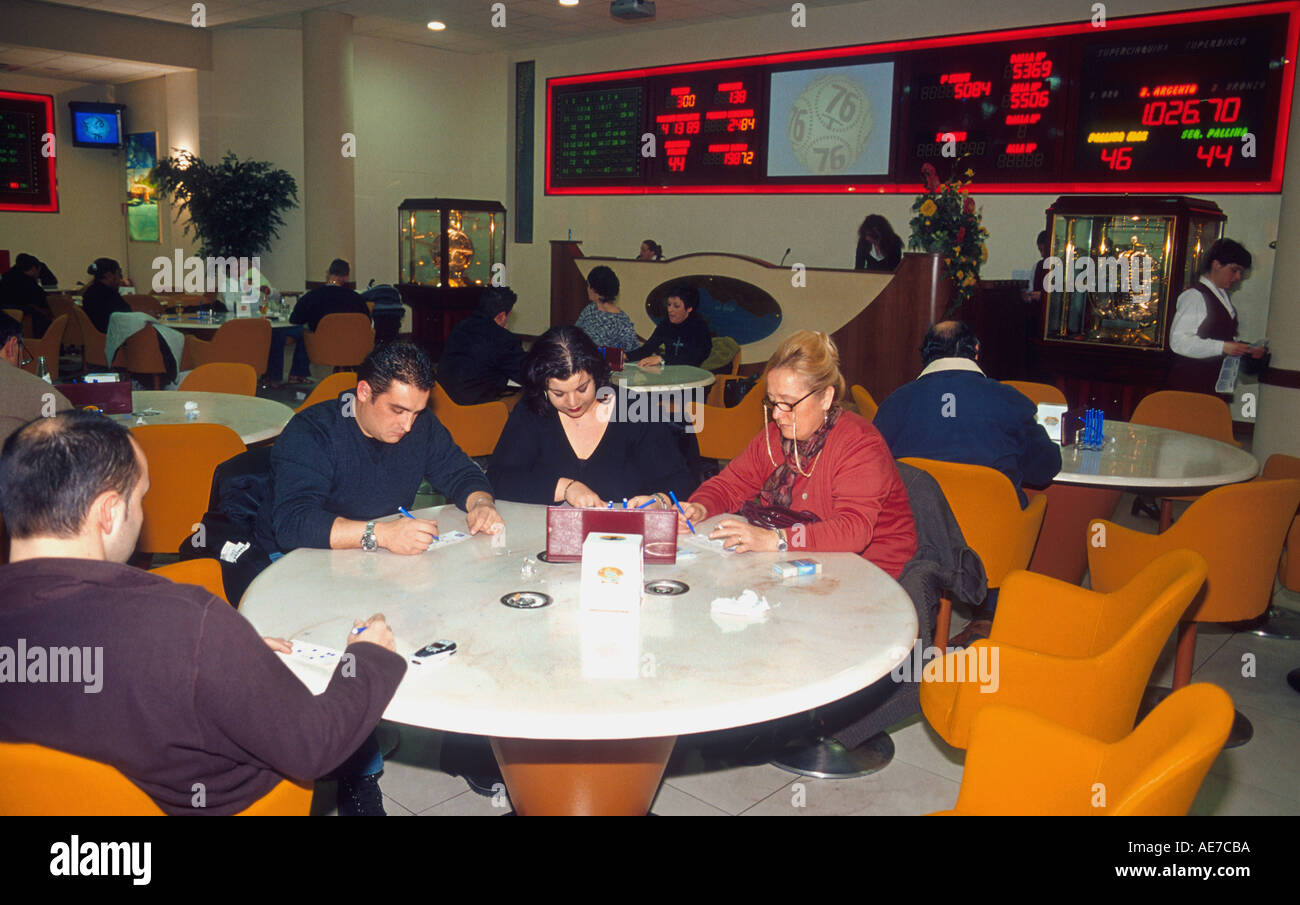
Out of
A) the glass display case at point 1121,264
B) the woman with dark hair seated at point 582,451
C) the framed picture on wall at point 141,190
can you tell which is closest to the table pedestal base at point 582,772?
the woman with dark hair seated at point 582,451

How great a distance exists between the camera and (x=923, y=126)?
8.08 metres

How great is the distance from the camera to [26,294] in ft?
30.5

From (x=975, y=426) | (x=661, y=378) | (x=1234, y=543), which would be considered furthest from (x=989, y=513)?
(x=661, y=378)

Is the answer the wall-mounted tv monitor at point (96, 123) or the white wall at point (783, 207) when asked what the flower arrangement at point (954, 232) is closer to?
the white wall at point (783, 207)

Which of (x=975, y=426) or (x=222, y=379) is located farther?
(x=222, y=379)

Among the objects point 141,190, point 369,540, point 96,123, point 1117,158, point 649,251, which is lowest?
point 369,540

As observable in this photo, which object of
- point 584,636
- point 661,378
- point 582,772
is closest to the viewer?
point 584,636

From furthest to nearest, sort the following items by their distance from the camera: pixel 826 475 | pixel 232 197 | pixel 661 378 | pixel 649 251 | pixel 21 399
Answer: pixel 232 197
pixel 649 251
pixel 661 378
pixel 21 399
pixel 826 475

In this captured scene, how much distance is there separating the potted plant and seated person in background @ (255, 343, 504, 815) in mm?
9174

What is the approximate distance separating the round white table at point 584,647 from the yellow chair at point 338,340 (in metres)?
6.28

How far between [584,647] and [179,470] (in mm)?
2146

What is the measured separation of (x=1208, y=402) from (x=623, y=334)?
314 centimetres

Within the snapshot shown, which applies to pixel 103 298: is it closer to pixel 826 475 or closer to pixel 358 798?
pixel 358 798
